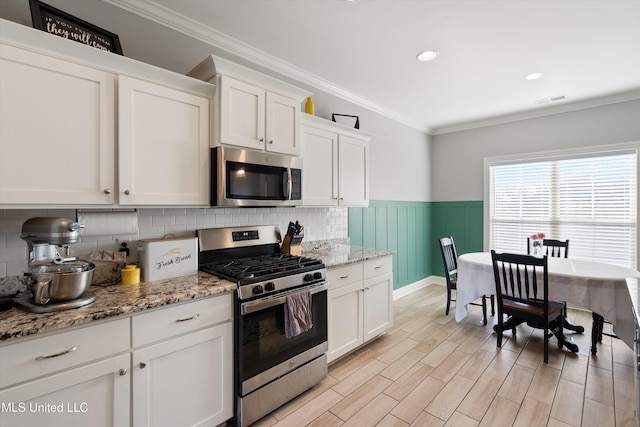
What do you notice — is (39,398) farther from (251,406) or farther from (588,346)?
(588,346)

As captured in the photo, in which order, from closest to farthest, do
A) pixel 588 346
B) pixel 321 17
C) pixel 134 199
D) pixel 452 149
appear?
pixel 134 199
pixel 321 17
pixel 588 346
pixel 452 149

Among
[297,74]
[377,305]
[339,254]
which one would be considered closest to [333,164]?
[339,254]

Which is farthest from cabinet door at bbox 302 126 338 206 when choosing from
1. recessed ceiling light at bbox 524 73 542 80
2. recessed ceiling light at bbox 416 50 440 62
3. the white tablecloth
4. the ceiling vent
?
the ceiling vent

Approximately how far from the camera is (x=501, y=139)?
4633 millimetres

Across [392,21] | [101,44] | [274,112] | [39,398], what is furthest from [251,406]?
[392,21]

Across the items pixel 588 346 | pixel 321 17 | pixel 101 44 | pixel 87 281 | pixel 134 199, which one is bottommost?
pixel 588 346

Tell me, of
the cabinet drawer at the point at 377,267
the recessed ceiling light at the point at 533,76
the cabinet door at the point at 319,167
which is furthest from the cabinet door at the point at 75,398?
the recessed ceiling light at the point at 533,76

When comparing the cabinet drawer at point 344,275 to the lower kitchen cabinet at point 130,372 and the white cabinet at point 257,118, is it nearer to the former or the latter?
the lower kitchen cabinet at point 130,372

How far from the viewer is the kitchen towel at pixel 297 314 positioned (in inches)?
79.4

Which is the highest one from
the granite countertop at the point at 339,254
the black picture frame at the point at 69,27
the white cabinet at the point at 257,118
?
the black picture frame at the point at 69,27

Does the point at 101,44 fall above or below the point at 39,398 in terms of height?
above

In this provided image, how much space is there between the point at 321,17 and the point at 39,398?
2.72 meters

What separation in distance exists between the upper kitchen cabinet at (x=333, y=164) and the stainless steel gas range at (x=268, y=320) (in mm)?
766

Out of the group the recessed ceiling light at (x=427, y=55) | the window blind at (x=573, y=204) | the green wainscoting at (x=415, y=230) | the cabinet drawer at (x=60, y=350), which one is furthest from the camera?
the green wainscoting at (x=415, y=230)
